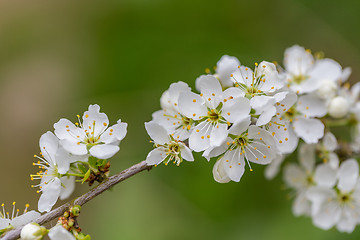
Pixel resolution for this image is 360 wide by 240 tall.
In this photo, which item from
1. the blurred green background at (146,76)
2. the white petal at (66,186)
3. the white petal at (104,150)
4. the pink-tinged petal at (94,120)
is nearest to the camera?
the white petal at (104,150)

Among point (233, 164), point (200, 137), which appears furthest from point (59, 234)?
point (233, 164)

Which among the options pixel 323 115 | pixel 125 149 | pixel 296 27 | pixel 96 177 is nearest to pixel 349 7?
pixel 296 27

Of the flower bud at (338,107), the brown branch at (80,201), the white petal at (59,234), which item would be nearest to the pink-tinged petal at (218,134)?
the brown branch at (80,201)

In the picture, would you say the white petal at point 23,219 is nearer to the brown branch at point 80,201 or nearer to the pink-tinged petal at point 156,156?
the brown branch at point 80,201

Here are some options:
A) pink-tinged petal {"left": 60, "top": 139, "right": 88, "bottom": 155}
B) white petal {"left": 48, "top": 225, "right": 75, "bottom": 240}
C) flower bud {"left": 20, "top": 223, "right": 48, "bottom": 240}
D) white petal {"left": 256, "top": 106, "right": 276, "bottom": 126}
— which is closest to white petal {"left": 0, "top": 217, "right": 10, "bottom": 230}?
flower bud {"left": 20, "top": 223, "right": 48, "bottom": 240}

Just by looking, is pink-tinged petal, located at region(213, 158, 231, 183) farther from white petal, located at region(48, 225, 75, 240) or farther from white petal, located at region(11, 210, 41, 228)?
white petal, located at region(11, 210, 41, 228)

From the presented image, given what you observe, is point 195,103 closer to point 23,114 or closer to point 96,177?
point 96,177

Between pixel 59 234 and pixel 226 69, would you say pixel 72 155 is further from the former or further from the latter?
pixel 226 69
